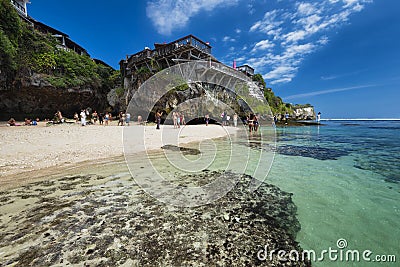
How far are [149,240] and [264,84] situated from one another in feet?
146

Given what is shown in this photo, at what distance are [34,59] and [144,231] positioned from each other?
2763 cm

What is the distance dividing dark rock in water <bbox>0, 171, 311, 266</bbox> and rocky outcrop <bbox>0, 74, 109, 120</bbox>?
2348 centimetres

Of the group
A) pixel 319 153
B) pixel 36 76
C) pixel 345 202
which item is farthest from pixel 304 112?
pixel 36 76

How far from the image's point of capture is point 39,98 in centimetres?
2033

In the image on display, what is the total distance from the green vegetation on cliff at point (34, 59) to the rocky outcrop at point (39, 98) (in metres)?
0.60

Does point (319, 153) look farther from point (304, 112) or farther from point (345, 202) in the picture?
point (304, 112)

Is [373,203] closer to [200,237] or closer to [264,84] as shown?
[200,237]

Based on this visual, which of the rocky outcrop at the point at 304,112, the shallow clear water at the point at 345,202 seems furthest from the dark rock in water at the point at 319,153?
the rocky outcrop at the point at 304,112

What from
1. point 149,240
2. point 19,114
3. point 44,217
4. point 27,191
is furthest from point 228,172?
point 19,114

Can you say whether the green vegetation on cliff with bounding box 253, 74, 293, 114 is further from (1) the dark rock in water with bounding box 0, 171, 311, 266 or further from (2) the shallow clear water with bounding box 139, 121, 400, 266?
(1) the dark rock in water with bounding box 0, 171, 311, 266

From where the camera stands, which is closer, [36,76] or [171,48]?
[36,76]

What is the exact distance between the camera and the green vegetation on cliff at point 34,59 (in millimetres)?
15609

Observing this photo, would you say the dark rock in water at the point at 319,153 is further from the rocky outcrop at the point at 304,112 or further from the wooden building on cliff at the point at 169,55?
the rocky outcrop at the point at 304,112

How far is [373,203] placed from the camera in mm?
3330
